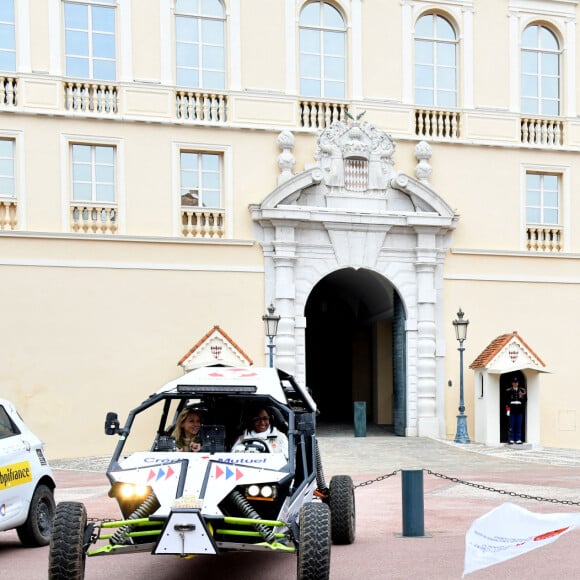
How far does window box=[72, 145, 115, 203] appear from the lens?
915 inches

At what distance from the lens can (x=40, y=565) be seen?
30.8ft

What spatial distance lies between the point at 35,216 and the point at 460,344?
1024cm

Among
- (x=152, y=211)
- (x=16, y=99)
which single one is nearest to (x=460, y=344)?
(x=152, y=211)

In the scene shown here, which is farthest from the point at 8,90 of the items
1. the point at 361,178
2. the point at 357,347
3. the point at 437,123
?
the point at 357,347

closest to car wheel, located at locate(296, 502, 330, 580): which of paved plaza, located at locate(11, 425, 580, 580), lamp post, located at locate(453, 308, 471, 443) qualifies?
paved plaza, located at locate(11, 425, 580, 580)

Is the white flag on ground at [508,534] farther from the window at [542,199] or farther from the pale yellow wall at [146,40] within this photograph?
the window at [542,199]

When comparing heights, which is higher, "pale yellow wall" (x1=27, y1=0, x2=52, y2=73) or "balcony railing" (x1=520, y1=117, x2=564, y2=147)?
"pale yellow wall" (x1=27, y1=0, x2=52, y2=73)

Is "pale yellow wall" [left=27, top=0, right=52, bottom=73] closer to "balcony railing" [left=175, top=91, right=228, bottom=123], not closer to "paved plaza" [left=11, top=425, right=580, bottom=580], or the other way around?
"balcony railing" [left=175, top=91, right=228, bottom=123]

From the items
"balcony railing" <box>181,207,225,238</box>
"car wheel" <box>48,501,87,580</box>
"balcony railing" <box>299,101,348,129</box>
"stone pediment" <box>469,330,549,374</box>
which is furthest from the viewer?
"balcony railing" <box>299,101,348,129</box>

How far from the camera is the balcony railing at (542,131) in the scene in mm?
26219

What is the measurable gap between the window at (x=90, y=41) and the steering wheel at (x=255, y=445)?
52.3 feet

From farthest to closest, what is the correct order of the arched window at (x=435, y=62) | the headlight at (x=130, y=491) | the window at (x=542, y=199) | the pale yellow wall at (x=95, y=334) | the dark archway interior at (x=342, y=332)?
the dark archway interior at (x=342, y=332), the window at (x=542, y=199), the arched window at (x=435, y=62), the pale yellow wall at (x=95, y=334), the headlight at (x=130, y=491)

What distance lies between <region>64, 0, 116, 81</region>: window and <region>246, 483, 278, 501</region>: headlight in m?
17.0

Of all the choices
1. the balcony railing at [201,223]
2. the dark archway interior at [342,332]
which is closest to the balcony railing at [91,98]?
the balcony railing at [201,223]
